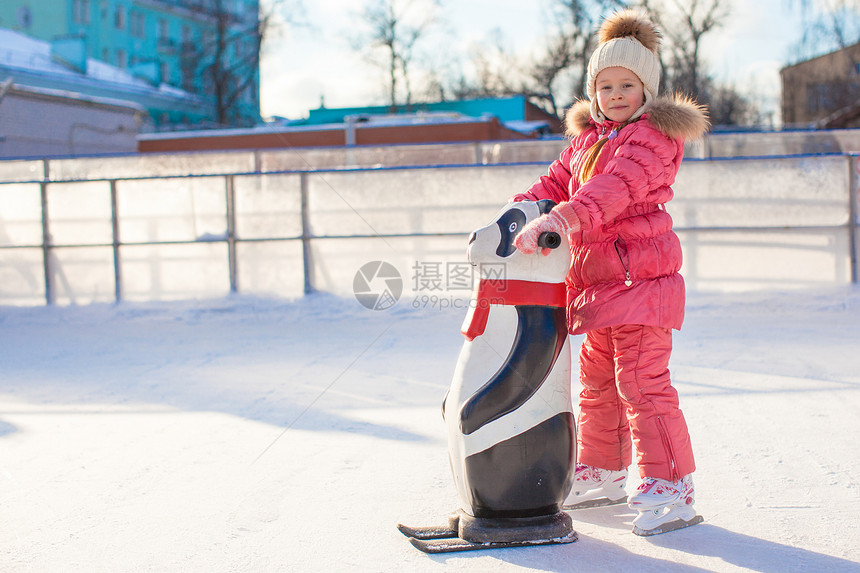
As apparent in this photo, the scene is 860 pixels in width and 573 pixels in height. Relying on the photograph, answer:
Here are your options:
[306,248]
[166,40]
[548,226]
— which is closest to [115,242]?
[306,248]

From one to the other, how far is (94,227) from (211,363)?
14.7 feet

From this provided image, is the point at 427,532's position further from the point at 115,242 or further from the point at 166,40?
the point at 166,40

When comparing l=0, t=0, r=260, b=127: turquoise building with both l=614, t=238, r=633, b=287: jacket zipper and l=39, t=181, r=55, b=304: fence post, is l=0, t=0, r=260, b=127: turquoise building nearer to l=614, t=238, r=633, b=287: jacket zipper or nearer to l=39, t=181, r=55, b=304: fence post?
l=39, t=181, r=55, b=304: fence post

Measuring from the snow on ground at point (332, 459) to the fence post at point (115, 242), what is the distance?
2811mm

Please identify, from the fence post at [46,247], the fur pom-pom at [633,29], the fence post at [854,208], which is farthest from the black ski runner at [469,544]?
the fence post at [46,247]

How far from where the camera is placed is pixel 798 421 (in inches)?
128

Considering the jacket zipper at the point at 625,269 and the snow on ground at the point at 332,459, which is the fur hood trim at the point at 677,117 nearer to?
the jacket zipper at the point at 625,269

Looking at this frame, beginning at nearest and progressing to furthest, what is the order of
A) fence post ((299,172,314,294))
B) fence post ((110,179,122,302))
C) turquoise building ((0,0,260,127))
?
fence post ((299,172,314,294)) → fence post ((110,179,122,302)) → turquoise building ((0,0,260,127))

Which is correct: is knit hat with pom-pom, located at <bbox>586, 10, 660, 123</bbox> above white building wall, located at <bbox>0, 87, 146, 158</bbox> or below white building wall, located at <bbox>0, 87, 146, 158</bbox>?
below

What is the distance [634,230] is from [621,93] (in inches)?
15.8

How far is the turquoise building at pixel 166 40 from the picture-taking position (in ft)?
94.9

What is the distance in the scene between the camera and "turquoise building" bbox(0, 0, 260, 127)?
28.9 meters

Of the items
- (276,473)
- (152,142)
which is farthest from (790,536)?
(152,142)

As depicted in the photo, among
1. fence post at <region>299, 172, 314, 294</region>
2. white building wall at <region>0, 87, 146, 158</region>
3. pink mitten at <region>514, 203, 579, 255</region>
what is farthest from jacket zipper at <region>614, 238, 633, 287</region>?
white building wall at <region>0, 87, 146, 158</region>
